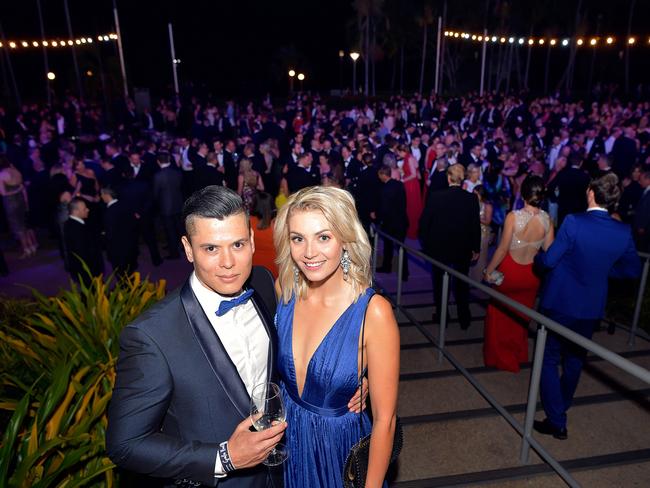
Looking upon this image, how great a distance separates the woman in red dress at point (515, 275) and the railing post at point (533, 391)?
1.38 meters

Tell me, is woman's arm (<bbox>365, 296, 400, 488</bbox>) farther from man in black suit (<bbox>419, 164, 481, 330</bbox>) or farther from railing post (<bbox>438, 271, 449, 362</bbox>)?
man in black suit (<bbox>419, 164, 481, 330</bbox>)

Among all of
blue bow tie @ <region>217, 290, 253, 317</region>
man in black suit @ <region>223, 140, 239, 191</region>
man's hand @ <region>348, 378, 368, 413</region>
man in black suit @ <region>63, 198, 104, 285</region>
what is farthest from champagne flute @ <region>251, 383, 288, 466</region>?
man in black suit @ <region>223, 140, 239, 191</region>

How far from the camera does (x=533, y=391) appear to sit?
2967 mm

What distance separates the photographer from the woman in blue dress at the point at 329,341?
2.00 metres

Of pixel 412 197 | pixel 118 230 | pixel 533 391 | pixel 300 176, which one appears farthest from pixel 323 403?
pixel 412 197

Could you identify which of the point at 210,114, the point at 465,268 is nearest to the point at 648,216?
the point at 465,268

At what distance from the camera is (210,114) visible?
18.2 m

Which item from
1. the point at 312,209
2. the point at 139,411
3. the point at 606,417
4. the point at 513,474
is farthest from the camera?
the point at 606,417

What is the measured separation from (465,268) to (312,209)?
408 centimetres

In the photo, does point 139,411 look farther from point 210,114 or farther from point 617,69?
point 617,69

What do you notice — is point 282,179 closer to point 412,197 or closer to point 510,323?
point 412,197

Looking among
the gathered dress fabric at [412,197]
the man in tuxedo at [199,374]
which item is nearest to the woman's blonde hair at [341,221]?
the man in tuxedo at [199,374]

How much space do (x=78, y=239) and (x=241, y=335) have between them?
5.05 m

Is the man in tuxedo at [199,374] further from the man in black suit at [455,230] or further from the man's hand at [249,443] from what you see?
the man in black suit at [455,230]
